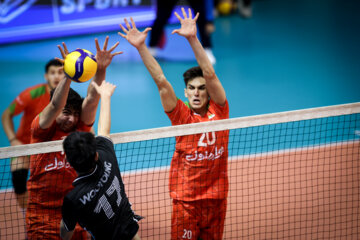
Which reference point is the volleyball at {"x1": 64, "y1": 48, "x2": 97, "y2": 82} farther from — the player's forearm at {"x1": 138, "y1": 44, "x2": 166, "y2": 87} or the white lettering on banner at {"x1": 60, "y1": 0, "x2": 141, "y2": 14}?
the white lettering on banner at {"x1": 60, "y1": 0, "x2": 141, "y2": 14}

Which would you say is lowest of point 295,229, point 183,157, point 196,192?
point 295,229

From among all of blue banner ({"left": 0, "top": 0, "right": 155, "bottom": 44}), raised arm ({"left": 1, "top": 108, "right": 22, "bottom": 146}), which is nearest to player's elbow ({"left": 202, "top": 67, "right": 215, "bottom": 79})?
raised arm ({"left": 1, "top": 108, "right": 22, "bottom": 146})

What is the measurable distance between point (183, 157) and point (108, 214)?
1.25 m

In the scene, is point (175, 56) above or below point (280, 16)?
below

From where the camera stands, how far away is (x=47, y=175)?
4.53m

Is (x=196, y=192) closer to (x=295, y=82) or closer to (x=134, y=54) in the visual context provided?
(x=295, y=82)

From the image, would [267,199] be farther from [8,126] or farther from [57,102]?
[8,126]

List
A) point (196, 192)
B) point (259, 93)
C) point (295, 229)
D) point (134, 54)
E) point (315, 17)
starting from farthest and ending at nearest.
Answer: point (315, 17) → point (134, 54) → point (259, 93) → point (295, 229) → point (196, 192)

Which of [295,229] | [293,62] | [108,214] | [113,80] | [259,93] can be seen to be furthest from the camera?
[293,62]

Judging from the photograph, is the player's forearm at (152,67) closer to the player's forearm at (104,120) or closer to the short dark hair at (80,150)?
the player's forearm at (104,120)

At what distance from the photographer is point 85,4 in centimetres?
1273

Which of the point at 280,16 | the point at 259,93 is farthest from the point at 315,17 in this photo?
the point at 259,93

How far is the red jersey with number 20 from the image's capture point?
4453 millimetres

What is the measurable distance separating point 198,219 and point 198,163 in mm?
596
